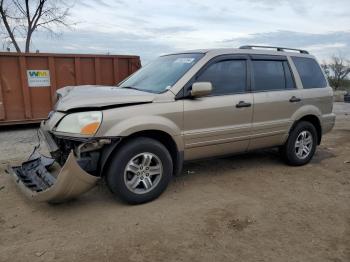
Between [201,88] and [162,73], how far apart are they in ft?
2.52

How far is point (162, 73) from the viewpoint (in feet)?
16.2

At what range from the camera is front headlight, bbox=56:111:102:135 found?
3.88 meters

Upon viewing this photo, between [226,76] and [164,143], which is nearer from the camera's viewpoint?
[164,143]

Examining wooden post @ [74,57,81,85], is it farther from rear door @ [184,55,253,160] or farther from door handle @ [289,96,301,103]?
door handle @ [289,96,301,103]

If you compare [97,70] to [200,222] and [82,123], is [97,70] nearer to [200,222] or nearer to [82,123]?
[82,123]

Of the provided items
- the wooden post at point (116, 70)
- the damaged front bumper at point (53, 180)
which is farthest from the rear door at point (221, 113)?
the wooden post at point (116, 70)

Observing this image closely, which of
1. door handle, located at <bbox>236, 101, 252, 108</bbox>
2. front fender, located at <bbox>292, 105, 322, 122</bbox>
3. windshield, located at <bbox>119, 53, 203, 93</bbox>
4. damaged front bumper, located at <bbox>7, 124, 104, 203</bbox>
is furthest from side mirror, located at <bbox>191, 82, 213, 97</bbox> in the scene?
front fender, located at <bbox>292, 105, 322, 122</bbox>

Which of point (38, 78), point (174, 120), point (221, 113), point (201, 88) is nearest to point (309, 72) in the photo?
point (221, 113)

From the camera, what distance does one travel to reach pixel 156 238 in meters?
3.48

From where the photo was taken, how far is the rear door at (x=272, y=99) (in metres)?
5.29

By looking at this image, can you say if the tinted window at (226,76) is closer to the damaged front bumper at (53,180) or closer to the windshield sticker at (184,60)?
the windshield sticker at (184,60)

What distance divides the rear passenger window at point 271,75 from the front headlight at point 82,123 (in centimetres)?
245

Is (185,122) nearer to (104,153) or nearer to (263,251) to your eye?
(104,153)

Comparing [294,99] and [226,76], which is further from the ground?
[226,76]
